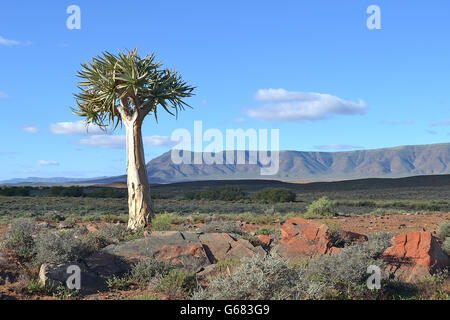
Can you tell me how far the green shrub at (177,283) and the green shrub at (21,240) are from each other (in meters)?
4.09

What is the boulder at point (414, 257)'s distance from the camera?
32.4 feet

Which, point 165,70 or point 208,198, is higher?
point 165,70

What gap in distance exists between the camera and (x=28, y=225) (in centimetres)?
1215

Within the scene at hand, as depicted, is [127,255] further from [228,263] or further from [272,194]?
[272,194]

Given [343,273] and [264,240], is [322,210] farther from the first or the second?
[343,273]

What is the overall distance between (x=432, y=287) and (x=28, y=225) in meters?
10.0

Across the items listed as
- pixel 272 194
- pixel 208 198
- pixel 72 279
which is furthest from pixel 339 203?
pixel 72 279

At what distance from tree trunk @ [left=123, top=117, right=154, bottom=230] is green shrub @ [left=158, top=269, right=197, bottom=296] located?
7.42m

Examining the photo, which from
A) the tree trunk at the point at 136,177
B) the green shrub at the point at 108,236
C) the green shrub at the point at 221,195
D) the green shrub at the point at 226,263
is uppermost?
the tree trunk at the point at 136,177

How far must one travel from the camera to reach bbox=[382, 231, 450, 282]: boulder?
9.88 m

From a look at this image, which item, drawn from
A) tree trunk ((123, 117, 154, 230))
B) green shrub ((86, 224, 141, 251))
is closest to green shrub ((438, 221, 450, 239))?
green shrub ((86, 224, 141, 251))

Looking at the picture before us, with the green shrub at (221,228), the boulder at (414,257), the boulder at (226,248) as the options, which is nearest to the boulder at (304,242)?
the boulder at (226,248)

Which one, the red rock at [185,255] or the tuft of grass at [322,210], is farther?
the tuft of grass at [322,210]

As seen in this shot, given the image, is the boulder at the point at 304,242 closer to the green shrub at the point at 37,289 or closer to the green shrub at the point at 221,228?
the green shrub at the point at 221,228
